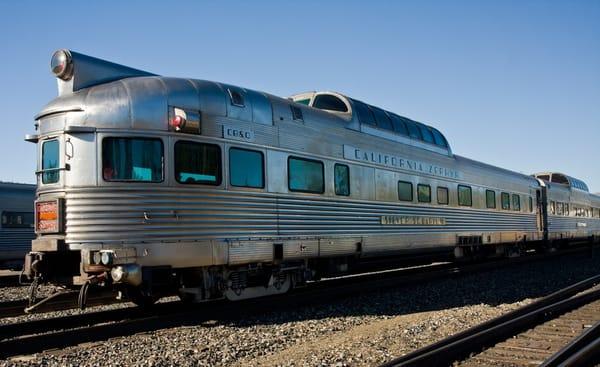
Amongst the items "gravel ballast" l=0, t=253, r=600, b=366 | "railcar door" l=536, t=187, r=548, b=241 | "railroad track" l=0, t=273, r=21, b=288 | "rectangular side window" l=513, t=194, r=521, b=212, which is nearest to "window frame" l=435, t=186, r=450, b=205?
"gravel ballast" l=0, t=253, r=600, b=366

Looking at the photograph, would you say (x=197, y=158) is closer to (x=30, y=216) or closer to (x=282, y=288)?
(x=282, y=288)

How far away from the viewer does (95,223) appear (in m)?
7.73

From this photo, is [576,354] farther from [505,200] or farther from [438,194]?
[505,200]

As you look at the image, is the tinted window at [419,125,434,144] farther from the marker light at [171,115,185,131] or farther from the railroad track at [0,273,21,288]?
the railroad track at [0,273,21,288]

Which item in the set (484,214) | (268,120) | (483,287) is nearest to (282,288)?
(268,120)

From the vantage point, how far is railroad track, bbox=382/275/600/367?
5.85 m

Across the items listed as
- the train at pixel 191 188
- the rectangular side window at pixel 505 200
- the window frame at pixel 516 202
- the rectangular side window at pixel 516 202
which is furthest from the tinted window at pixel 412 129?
the rectangular side window at pixel 516 202

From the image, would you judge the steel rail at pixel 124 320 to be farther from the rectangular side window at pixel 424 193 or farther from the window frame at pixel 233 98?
the rectangular side window at pixel 424 193

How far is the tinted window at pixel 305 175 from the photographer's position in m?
10.1

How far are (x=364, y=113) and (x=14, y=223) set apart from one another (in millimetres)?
14754

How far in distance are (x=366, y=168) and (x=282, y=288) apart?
357cm

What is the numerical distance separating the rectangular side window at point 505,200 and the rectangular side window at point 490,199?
84cm

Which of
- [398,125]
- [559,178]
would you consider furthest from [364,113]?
[559,178]

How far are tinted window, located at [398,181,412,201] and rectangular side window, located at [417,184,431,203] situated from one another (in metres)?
0.52
